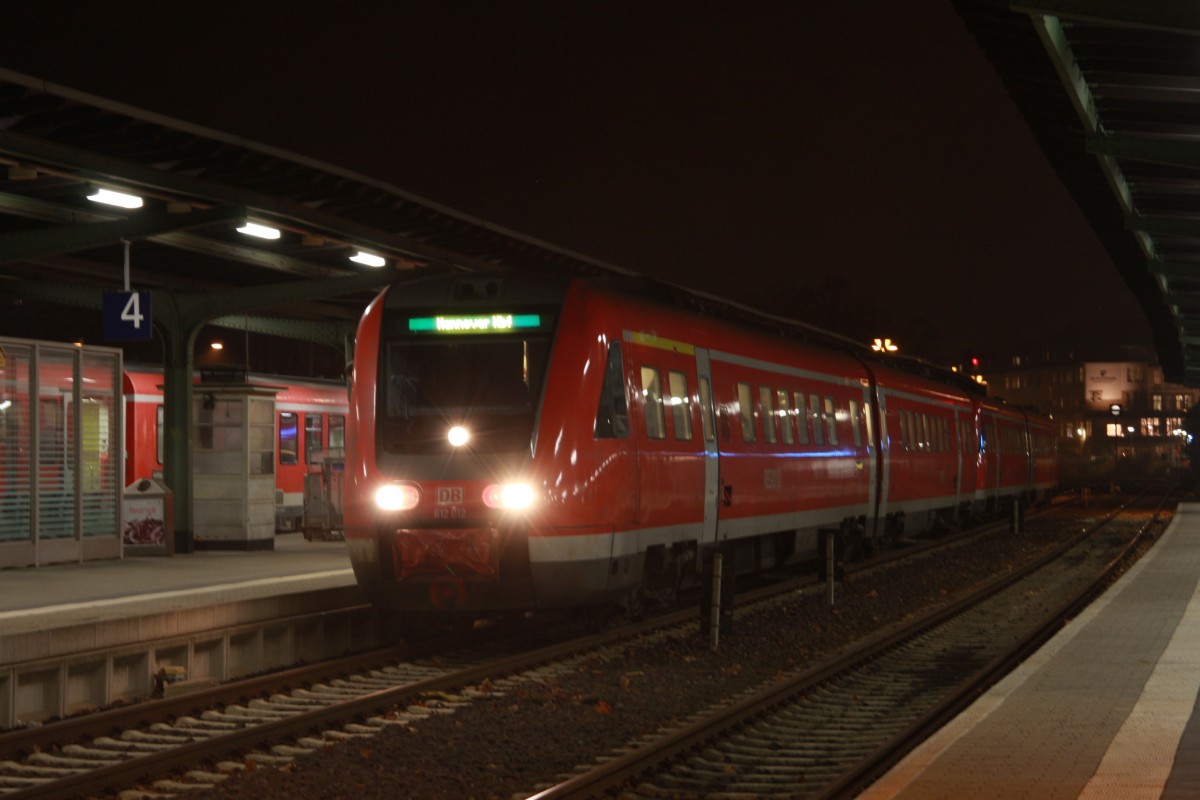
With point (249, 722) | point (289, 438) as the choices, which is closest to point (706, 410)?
point (249, 722)

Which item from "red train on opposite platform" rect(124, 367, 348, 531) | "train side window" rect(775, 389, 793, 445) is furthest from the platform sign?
"red train on opposite platform" rect(124, 367, 348, 531)

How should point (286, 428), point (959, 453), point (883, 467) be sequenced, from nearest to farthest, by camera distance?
point (883, 467) < point (286, 428) < point (959, 453)

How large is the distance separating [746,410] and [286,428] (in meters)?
13.5

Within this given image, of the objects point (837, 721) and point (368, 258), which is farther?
point (368, 258)

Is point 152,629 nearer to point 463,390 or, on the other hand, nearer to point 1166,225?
point 463,390

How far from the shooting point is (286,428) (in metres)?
28.6

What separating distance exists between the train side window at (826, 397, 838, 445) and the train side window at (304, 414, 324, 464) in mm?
11686

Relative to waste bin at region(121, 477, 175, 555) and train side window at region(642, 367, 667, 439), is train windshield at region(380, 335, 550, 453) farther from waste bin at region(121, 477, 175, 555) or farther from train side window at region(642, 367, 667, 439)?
waste bin at region(121, 477, 175, 555)

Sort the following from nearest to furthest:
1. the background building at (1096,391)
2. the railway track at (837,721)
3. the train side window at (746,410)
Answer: the railway track at (837,721) → the train side window at (746,410) → the background building at (1096,391)

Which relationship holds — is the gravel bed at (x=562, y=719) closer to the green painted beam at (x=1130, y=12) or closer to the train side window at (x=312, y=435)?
the green painted beam at (x=1130, y=12)

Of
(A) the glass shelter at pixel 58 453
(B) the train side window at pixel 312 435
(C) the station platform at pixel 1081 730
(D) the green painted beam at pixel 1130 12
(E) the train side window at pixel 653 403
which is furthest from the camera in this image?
(B) the train side window at pixel 312 435

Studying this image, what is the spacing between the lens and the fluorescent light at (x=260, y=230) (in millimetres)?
17859

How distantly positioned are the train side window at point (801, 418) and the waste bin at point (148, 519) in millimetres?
8659

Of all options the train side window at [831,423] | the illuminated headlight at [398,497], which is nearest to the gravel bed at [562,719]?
the illuminated headlight at [398,497]
